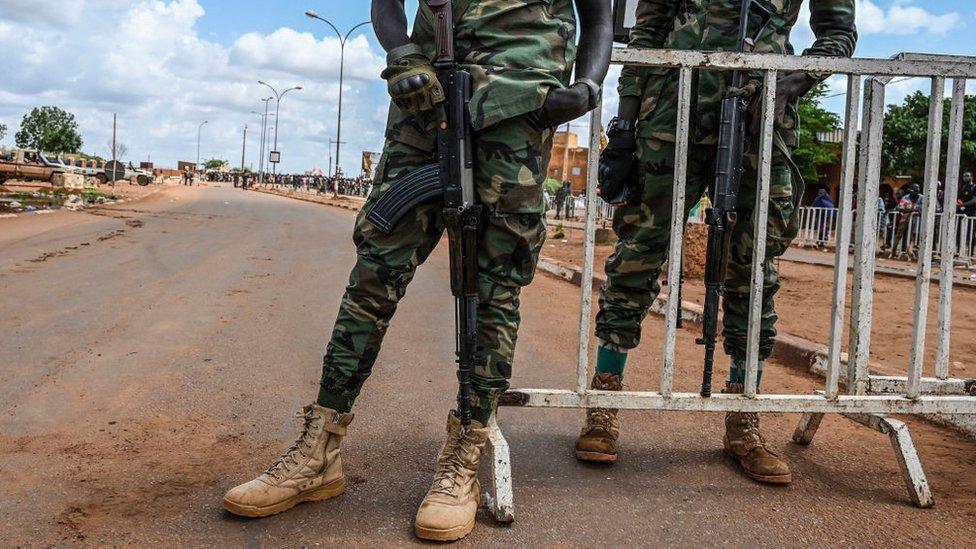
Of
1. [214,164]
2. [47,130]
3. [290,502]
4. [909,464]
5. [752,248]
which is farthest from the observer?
[214,164]

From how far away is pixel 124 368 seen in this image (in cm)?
378

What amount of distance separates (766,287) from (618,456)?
0.79 metres

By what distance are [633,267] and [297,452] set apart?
132 cm

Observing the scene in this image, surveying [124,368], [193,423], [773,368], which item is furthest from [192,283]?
[773,368]

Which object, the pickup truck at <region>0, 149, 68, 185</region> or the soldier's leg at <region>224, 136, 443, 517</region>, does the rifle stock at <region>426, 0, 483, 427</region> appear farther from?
the pickup truck at <region>0, 149, 68, 185</region>

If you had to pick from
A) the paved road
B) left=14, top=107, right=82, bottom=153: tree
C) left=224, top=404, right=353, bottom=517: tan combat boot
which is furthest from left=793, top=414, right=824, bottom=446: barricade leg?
left=14, top=107, right=82, bottom=153: tree

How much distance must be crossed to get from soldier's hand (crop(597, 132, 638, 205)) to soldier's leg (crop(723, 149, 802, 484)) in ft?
1.27

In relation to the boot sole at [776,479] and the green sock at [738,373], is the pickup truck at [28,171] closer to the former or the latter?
the green sock at [738,373]

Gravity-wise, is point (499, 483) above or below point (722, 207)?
below

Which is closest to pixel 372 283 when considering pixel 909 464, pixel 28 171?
pixel 909 464

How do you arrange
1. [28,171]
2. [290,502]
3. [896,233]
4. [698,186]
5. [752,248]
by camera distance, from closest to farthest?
[290,502] < [752,248] < [698,186] < [896,233] < [28,171]

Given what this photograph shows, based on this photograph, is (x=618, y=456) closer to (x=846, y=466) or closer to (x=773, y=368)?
(x=846, y=466)

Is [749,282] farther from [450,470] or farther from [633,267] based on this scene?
[450,470]

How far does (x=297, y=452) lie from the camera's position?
2.26 m
